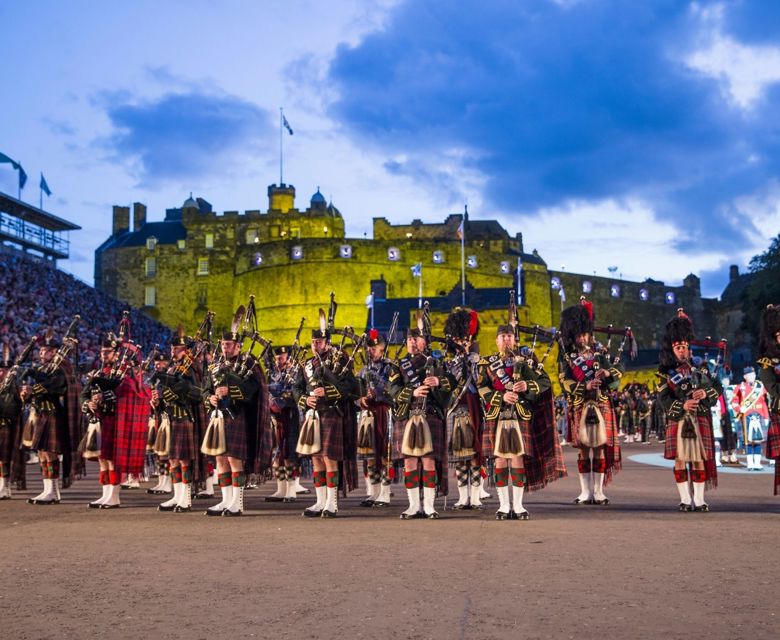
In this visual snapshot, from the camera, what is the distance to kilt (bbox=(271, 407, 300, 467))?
15.2 m

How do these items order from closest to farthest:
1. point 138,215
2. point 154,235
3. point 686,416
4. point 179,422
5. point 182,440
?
point 686,416, point 182,440, point 179,422, point 154,235, point 138,215

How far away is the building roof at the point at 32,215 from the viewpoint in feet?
199

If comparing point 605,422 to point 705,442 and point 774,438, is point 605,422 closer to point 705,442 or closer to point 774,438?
point 705,442

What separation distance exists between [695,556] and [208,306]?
78.9 metres

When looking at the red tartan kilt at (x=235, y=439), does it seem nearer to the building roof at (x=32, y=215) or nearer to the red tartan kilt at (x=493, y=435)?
the red tartan kilt at (x=493, y=435)

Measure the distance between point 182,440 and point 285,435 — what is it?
3114 mm

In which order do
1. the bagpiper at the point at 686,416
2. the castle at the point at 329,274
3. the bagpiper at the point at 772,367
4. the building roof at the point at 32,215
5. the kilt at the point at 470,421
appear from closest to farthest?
the bagpiper at the point at 772,367
the bagpiper at the point at 686,416
the kilt at the point at 470,421
the building roof at the point at 32,215
the castle at the point at 329,274

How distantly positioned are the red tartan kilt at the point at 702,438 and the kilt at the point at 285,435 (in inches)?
222

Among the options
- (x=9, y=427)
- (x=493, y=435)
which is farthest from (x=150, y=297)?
(x=493, y=435)

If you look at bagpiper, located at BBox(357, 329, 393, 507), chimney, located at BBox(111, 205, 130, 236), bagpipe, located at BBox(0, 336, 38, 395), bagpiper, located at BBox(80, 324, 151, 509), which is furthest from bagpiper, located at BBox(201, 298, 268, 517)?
chimney, located at BBox(111, 205, 130, 236)

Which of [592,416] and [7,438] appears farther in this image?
[7,438]

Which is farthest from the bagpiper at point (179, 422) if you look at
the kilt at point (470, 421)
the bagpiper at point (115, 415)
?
the kilt at point (470, 421)

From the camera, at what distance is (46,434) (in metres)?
13.8

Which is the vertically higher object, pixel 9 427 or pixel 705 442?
pixel 9 427
